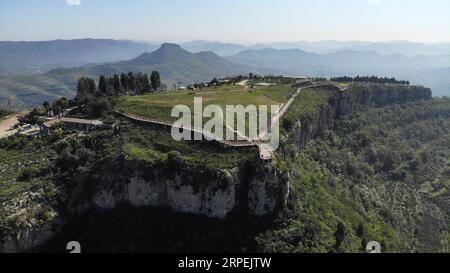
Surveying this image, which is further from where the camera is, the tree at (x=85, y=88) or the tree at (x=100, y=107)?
the tree at (x=85, y=88)

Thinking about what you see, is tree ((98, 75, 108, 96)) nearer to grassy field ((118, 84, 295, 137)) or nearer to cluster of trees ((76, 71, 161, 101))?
cluster of trees ((76, 71, 161, 101))

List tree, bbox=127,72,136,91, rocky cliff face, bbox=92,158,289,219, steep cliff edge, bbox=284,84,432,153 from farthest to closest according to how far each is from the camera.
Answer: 1. tree, bbox=127,72,136,91
2. steep cliff edge, bbox=284,84,432,153
3. rocky cliff face, bbox=92,158,289,219

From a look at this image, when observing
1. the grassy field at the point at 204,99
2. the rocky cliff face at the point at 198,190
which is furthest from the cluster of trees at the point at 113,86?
the rocky cliff face at the point at 198,190

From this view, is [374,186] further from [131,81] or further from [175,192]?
[131,81]

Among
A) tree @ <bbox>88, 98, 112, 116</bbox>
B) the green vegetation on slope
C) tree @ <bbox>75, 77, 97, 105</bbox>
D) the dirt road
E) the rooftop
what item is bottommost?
the green vegetation on slope

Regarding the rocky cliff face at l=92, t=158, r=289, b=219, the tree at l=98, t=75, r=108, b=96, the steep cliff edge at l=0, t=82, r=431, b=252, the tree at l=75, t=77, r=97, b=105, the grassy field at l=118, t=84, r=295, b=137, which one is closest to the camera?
the steep cliff edge at l=0, t=82, r=431, b=252

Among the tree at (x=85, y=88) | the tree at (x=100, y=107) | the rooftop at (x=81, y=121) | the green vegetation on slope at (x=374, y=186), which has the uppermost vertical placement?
the tree at (x=85, y=88)

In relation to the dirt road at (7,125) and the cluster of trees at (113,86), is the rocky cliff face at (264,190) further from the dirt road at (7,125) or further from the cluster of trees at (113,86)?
the dirt road at (7,125)

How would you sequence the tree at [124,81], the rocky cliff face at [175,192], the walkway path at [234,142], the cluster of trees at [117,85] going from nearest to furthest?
the rocky cliff face at [175,192]
the walkway path at [234,142]
the cluster of trees at [117,85]
the tree at [124,81]

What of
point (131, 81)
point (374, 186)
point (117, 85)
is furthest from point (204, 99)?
point (374, 186)

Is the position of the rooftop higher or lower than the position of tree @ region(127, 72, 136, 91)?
lower

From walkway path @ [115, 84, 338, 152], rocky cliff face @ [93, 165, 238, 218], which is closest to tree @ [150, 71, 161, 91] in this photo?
walkway path @ [115, 84, 338, 152]
